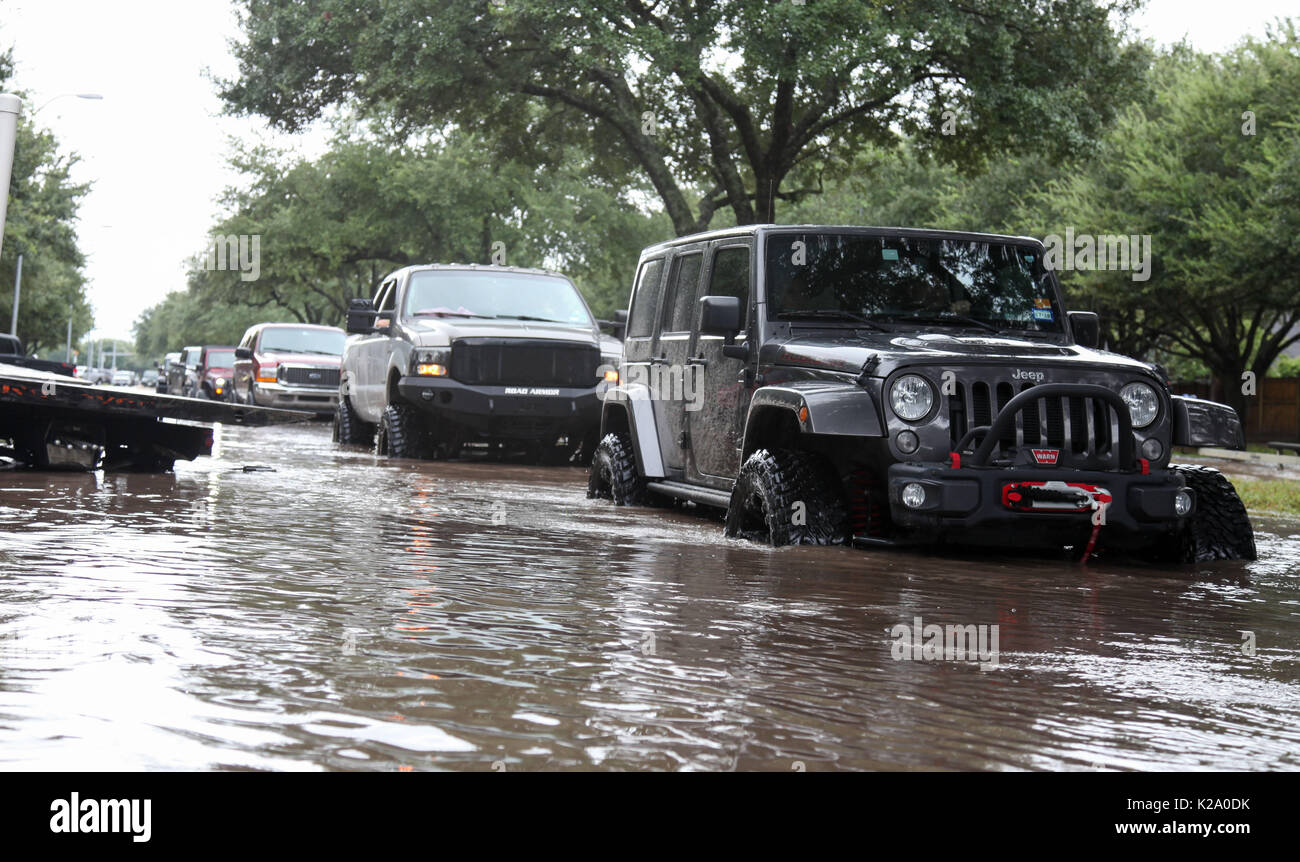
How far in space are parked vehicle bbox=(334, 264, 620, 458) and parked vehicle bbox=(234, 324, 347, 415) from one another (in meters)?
9.70

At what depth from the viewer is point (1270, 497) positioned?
1605cm

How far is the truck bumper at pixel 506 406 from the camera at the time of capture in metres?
17.1

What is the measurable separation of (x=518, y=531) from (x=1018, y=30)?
19081mm

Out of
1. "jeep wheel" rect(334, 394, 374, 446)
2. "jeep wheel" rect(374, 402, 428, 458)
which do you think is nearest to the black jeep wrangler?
"jeep wheel" rect(374, 402, 428, 458)

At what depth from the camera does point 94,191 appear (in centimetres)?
5169

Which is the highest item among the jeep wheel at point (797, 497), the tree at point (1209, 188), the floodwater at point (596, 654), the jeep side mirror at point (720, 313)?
the tree at point (1209, 188)

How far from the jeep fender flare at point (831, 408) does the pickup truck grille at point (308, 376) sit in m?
20.9

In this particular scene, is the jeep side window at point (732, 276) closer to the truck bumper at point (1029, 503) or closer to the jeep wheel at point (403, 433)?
the truck bumper at point (1029, 503)

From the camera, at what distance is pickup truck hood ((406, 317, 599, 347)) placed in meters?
17.4

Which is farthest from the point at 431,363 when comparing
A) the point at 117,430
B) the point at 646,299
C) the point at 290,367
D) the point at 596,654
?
the point at 290,367

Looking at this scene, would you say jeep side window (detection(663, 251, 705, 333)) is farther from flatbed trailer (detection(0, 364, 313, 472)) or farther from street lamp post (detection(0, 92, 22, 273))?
street lamp post (detection(0, 92, 22, 273))

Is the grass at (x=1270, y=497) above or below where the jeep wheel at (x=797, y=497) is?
below

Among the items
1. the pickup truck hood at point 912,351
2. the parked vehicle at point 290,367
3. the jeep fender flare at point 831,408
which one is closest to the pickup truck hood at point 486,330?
the pickup truck hood at point 912,351
